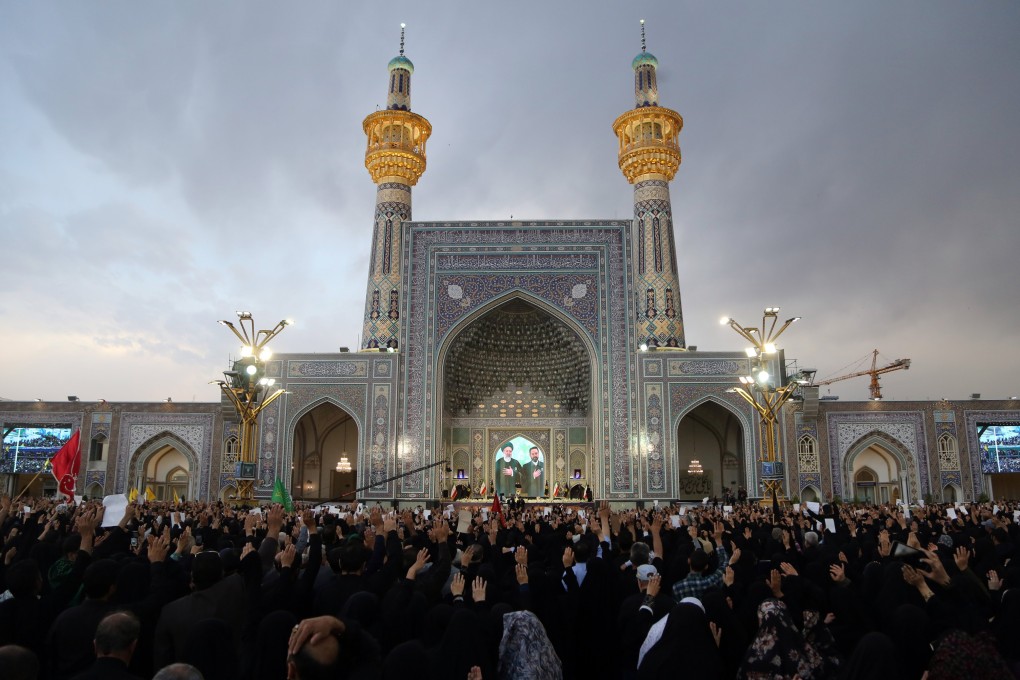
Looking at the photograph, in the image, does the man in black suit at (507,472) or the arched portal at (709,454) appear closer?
the arched portal at (709,454)

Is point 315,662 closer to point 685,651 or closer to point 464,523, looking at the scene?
point 685,651

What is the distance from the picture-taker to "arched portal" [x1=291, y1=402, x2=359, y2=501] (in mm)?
23109

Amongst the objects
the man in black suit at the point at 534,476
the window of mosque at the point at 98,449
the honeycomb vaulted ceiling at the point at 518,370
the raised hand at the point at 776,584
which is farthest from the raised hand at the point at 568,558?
the window of mosque at the point at 98,449

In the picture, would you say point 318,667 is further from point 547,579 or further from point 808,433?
point 808,433

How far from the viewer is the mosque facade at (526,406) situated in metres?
20.0

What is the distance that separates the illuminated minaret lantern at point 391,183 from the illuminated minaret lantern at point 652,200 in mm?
6052

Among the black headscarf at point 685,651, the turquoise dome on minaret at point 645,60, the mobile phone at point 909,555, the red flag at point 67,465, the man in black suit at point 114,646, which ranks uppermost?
the turquoise dome on minaret at point 645,60

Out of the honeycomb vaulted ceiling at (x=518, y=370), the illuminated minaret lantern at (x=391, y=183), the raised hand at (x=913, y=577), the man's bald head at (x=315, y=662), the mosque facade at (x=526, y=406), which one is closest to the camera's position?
the man's bald head at (x=315, y=662)

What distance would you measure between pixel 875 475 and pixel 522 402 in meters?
10.3

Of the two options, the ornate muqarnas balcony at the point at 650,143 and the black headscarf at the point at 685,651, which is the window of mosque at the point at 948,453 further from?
the black headscarf at the point at 685,651

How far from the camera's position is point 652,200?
21.8 meters

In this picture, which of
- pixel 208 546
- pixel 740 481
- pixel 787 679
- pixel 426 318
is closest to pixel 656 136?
pixel 426 318

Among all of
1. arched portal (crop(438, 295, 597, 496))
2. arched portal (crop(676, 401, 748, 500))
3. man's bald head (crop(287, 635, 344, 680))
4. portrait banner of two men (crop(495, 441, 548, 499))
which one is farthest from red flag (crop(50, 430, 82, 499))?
arched portal (crop(676, 401, 748, 500))

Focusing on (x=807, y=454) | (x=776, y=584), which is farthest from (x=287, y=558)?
(x=807, y=454)
